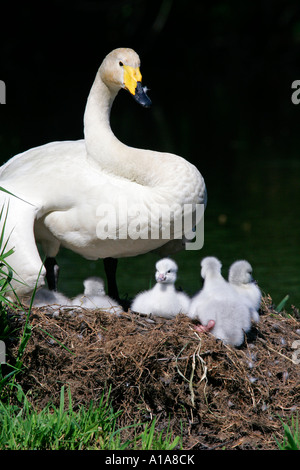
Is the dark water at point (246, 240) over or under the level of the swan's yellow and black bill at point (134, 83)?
under

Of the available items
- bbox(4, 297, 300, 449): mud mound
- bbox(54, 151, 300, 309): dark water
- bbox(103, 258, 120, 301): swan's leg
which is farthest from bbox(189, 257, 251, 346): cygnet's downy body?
bbox(54, 151, 300, 309): dark water

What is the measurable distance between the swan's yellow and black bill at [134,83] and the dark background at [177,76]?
289 inches

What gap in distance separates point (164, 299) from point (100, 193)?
0.83 metres

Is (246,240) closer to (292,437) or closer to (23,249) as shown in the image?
(23,249)

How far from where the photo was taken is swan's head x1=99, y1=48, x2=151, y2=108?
579cm

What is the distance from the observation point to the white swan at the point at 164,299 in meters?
5.51

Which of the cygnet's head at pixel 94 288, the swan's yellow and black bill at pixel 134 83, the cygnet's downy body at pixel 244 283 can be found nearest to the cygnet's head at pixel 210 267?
the cygnet's downy body at pixel 244 283

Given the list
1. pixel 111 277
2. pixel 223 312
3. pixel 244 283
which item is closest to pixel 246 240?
pixel 111 277

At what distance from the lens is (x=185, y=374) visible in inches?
193

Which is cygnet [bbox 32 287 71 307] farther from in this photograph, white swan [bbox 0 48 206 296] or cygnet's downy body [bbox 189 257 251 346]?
cygnet's downy body [bbox 189 257 251 346]

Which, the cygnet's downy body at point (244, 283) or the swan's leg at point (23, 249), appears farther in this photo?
the cygnet's downy body at point (244, 283)

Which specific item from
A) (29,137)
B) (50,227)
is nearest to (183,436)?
(50,227)

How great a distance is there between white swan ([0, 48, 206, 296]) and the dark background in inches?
285

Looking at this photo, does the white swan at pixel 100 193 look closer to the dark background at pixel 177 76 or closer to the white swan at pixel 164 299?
the white swan at pixel 164 299
